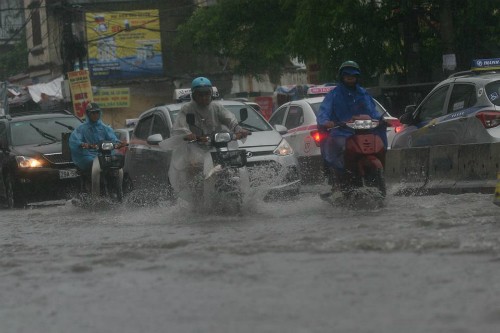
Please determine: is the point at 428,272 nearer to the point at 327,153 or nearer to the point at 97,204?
the point at 327,153

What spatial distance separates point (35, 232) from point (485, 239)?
531 centimetres

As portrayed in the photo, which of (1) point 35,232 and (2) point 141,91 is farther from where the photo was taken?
(2) point 141,91

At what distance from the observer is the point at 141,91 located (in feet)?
165

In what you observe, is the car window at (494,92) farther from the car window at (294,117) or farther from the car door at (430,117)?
the car window at (294,117)

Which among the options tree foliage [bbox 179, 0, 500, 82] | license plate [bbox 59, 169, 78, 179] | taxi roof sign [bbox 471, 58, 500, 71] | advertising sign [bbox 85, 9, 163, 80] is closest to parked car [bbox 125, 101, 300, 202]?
license plate [bbox 59, 169, 78, 179]

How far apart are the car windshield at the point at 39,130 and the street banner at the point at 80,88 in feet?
53.7

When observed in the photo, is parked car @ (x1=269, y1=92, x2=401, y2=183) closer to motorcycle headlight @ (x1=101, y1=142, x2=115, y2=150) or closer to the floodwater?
motorcycle headlight @ (x1=101, y1=142, x2=115, y2=150)

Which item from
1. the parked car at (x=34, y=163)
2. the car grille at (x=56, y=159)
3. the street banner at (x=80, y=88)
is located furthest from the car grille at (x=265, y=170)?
the street banner at (x=80, y=88)

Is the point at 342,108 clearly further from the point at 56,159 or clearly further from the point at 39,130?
the point at 39,130

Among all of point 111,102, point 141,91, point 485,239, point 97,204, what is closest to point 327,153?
point 485,239

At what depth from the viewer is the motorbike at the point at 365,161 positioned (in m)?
10.6

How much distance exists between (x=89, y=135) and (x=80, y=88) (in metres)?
20.1

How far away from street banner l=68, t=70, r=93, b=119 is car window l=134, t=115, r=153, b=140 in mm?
18706

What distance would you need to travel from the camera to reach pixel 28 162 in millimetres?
16984
